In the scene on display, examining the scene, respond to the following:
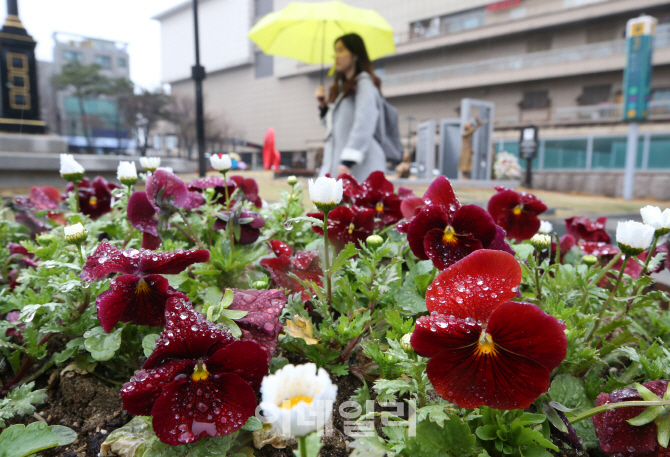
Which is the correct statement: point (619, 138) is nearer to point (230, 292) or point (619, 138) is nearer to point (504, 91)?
point (504, 91)

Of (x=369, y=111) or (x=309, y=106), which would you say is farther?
(x=309, y=106)

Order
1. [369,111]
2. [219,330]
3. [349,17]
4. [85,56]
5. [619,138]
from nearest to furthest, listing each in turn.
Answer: [219,330] < [369,111] < [349,17] < [619,138] < [85,56]

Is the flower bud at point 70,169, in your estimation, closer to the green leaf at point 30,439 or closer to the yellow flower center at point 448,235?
the green leaf at point 30,439

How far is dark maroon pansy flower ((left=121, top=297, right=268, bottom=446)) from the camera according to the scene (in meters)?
0.54

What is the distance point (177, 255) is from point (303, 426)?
0.42m

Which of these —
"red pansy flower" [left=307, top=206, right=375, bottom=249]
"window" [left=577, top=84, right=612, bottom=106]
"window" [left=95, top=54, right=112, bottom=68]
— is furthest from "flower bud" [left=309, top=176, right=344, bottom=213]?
"window" [left=95, top=54, right=112, bottom=68]

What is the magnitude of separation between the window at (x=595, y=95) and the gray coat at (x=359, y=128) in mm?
20852

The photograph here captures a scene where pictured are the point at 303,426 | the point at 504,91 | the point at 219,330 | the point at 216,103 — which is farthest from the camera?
the point at 216,103

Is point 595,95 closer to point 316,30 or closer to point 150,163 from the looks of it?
point 316,30

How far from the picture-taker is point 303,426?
0.33m

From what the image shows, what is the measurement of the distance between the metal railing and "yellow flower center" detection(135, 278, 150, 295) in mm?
22818

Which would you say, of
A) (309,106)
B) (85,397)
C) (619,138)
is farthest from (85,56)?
(85,397)

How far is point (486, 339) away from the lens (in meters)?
0.52

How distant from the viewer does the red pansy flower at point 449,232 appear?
74 centimetres
